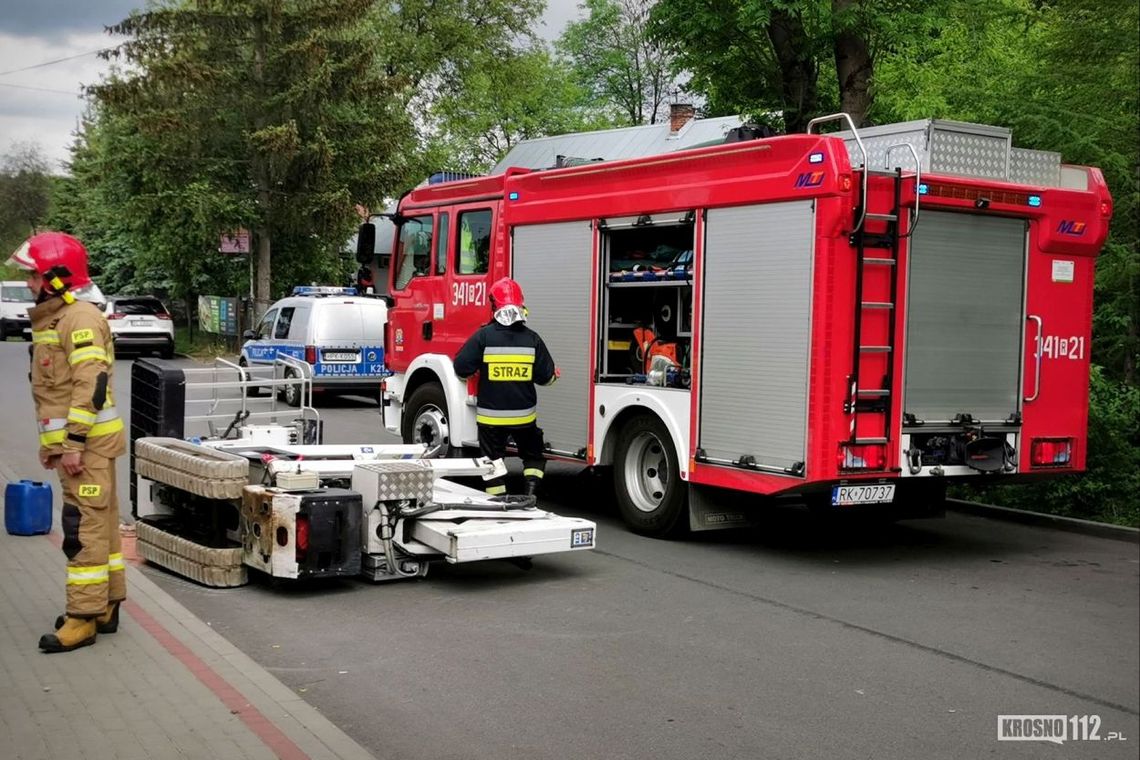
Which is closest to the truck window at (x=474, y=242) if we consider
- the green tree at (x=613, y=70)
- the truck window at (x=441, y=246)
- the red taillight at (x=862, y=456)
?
the truck window at (x=441, y=246)

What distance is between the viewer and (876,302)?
8297mm

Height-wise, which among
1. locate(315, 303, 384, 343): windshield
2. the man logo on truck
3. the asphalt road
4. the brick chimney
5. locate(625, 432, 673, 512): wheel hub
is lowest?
the asphalt road

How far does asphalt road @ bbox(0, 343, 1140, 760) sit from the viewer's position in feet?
17.2

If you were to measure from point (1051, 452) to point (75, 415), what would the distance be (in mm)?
6766

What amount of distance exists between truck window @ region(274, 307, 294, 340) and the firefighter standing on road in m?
12.4

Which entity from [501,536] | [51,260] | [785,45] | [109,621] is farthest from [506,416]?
[785,45]

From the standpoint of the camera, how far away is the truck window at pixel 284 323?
2162 cm

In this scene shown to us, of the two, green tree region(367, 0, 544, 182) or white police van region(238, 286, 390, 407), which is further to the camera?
green tree region(367, 0, 544, 182)

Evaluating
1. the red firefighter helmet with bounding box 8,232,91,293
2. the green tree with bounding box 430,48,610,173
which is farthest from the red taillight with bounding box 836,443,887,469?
the green tree with bounding box 430,48,610,173

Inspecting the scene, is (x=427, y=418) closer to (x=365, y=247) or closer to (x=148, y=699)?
(x=365, y=247)

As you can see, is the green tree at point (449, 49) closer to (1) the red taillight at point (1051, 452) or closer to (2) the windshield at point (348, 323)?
(2) the windshield at point (348, 323)

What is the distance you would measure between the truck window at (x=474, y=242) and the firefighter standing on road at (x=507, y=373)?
1.76m

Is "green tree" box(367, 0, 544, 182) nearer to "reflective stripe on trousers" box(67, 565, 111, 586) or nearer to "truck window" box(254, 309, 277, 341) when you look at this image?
"truck window" box(254, 309, 277, 341)
